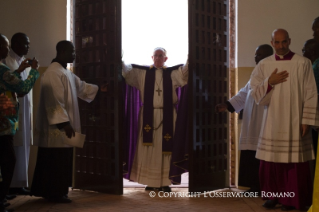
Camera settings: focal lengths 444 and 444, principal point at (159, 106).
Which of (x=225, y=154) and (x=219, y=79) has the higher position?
(x=219, y=79)

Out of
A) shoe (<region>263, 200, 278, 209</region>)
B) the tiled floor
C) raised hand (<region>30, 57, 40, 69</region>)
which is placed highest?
raised hand (<region>30, 57, 40, 69</region>)

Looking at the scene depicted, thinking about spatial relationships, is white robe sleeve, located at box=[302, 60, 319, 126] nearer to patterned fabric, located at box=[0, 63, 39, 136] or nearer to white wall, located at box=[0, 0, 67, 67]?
patterned fabric, located at box=[0, 63, 39, 136]

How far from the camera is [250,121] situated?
6.44m

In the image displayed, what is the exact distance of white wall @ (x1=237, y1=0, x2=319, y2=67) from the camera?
7227mm

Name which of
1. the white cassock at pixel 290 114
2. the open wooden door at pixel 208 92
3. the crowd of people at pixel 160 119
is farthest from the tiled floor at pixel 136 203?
the white cassock at pixel 290 114

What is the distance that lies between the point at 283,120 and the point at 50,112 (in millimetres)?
2953

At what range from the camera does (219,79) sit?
686 cm

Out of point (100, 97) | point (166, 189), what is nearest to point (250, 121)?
point (166, 189)

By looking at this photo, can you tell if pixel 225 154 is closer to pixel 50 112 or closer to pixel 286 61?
pixel 286 61

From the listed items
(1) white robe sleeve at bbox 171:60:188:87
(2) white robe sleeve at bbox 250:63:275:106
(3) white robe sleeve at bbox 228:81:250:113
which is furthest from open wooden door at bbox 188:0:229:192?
(2) white robe sleeve at bbox 250:63:275:106

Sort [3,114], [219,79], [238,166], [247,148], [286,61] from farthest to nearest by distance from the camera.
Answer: [238,166] → [219,79] → [247,148] → [286,61] → [3,114]

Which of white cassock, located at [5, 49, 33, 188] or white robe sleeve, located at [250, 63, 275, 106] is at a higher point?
white robe sleeve, located at [250, 63, 275, 106]

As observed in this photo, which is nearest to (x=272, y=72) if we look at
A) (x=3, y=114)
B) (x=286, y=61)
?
(x=286, y=61)

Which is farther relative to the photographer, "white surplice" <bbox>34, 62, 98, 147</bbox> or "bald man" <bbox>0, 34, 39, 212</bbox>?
"white surplice" <bbox>34, 62, 98, 147</bbox>
